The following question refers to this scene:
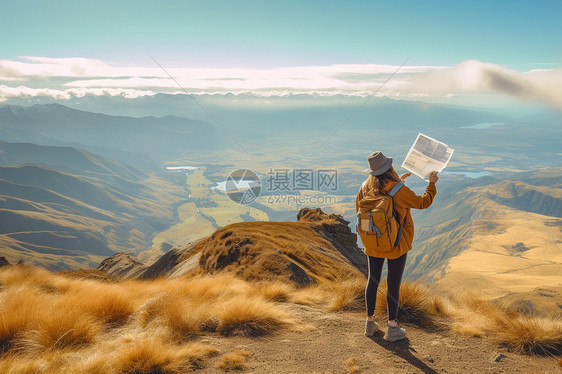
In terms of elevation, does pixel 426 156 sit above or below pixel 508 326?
above

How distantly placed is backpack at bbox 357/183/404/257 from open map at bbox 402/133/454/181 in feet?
1.98

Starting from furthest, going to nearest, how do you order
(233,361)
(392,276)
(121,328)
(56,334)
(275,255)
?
(275,255) < (121,328) < (392,276) < (56,334) < (233,361)

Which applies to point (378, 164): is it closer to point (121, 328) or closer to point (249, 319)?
point (249, 319)

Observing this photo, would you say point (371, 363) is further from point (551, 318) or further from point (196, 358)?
point (551, 318)

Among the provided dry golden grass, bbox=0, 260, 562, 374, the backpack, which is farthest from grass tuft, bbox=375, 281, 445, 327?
the backpack

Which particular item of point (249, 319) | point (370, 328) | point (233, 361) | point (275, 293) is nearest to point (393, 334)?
point (370, 328)

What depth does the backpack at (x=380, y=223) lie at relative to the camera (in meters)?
5.32

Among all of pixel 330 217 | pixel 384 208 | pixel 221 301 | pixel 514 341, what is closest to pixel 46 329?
pixel 221 301

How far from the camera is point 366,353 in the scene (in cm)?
554

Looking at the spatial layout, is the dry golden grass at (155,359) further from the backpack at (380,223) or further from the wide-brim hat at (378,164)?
the wide-brim hat at (378,164)

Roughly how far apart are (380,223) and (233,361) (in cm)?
326

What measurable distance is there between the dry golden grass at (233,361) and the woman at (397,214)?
2405 mm

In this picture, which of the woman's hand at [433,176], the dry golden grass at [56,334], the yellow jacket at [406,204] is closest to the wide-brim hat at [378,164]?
the yellow jacket at [406,204]

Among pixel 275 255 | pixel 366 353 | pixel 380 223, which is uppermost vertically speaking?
pixel 380 223
